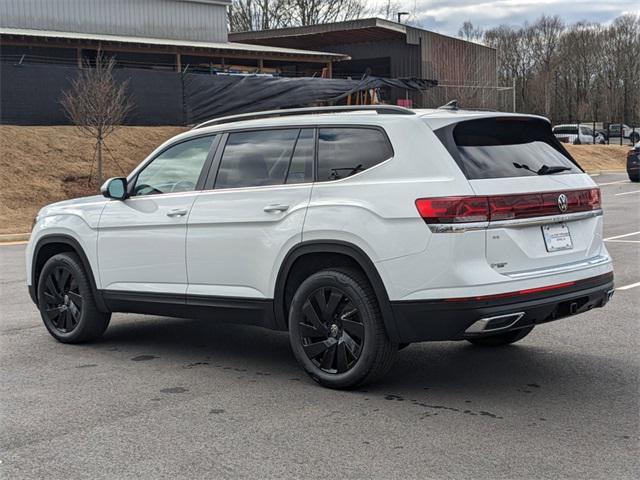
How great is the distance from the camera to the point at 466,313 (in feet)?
16.8

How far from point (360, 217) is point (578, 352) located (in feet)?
7.81

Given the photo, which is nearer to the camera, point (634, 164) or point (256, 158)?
point (256, 158)

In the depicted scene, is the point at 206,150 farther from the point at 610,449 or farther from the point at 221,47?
the point at 221,47

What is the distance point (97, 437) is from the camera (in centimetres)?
481

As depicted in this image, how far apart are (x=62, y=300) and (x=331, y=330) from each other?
295 cm

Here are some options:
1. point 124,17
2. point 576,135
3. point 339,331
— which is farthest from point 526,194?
point 576,135

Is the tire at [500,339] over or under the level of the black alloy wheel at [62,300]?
under

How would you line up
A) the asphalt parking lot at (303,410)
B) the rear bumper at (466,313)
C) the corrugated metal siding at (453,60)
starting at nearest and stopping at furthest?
the asphalt parking lot at (303,410), the rear bumper at (466,313), the corrugated metal siding at (453,60)

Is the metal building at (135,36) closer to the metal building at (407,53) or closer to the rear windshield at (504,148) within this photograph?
the metal building at (407,53)

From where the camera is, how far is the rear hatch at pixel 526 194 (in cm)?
525

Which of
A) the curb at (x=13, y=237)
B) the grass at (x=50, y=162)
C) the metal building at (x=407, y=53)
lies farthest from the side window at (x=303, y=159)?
the metal building at (x=407, y=53)

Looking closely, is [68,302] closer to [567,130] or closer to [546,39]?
[567,130]

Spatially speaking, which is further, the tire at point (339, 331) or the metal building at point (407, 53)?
the metal building at point (407, 53)

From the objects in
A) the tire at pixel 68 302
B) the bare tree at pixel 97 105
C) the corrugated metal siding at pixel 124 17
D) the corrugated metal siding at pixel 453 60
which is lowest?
the tire at pixel 68 302
